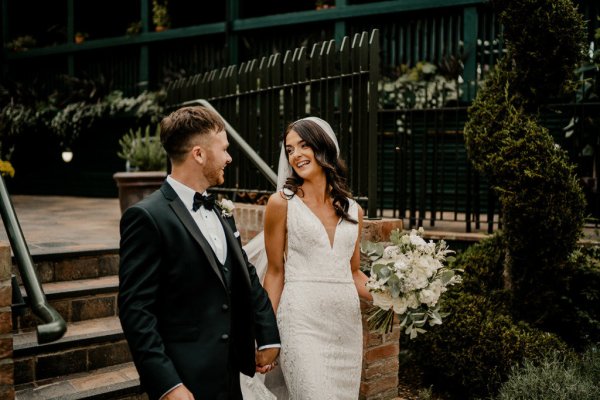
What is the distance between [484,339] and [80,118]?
9425 millimetres

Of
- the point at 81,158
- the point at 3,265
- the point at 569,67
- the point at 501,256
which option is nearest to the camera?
the point at 3,265

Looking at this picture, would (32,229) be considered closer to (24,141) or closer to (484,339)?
(484,339)

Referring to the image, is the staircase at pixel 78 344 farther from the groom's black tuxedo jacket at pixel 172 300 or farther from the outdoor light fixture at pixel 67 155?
the outdoor light fixture at pixel 67 155

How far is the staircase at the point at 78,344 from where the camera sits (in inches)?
149

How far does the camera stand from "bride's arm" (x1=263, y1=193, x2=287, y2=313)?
315 centimetres

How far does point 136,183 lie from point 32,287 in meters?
4.17

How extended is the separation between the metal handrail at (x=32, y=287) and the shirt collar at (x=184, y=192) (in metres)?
0.80

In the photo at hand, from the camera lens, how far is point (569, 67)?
5.25 metres

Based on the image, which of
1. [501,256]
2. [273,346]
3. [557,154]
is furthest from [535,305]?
[273,346]

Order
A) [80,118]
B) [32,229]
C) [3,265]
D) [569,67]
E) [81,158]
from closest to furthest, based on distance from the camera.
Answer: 1. [3,265]
2. [569,67]
3. [32,229]
4. [80,118]
5. [81,158]

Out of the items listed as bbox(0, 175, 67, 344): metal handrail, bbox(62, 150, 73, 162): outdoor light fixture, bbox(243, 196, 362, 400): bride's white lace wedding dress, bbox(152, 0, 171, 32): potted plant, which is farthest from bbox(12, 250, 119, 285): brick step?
bbox(152, 0, 171, 32): potted plant

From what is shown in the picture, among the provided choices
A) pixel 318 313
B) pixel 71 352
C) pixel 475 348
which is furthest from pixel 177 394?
pixel 475 348

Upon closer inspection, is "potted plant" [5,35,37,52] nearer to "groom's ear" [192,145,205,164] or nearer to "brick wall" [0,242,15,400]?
"brick wall" [0,242,15,400]

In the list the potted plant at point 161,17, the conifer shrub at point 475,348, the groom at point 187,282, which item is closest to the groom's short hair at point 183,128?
the groom at point 187,282
